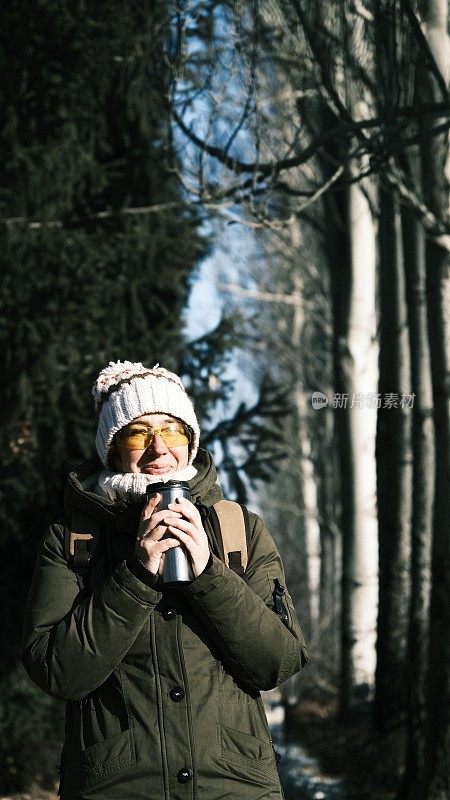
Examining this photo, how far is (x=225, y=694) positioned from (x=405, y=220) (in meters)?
6.66

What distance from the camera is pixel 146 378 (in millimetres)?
3016

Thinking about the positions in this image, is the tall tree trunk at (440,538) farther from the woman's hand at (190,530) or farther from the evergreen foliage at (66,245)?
the woman's hand at (190,530)

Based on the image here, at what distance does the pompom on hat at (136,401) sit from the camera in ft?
9.65

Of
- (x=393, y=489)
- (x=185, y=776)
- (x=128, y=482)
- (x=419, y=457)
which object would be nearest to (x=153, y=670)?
(x=185, y=776)

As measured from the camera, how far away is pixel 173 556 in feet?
8.51

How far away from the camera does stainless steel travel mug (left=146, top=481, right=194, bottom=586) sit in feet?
8.48

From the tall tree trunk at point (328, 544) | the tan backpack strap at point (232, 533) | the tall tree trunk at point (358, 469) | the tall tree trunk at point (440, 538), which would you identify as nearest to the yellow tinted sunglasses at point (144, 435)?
the tan backpack strap at point (232, 533)

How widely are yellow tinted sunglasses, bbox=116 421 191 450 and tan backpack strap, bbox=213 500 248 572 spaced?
209 mm

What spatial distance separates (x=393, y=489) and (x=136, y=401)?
708 centimetres

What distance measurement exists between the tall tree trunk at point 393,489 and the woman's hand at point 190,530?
7.15 m

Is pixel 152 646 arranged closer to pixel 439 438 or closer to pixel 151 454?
pixel 151 454

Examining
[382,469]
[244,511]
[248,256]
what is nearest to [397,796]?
[382,469]

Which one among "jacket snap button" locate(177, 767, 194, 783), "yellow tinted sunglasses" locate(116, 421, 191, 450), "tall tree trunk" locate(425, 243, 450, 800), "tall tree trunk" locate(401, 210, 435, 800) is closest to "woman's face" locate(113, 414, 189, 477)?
"yellow tinted sunglasses" locate(116, 421, 191, 450)

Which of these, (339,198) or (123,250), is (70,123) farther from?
(339,198)
